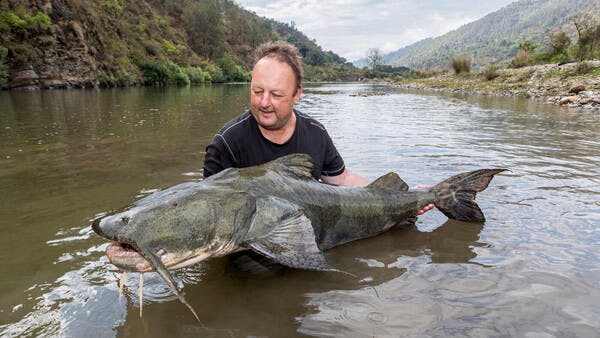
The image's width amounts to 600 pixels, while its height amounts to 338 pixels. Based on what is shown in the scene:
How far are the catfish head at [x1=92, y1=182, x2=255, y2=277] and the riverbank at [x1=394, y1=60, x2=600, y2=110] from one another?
17137 millimetres

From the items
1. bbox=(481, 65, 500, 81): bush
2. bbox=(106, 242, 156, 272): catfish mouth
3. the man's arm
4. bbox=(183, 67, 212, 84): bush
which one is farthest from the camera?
bbox=(183, 67, 212, 84): bush

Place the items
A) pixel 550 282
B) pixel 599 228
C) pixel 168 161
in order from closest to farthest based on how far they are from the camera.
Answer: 1. pixel 550 282
2. pixel 599 228
3. pixel 168 161

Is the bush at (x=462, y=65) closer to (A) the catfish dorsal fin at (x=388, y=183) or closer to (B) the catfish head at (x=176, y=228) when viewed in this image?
(A) the catfish dorsal fin at (x=388, y=183)

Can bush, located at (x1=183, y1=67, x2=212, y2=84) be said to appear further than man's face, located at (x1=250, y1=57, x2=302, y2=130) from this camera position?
Yes

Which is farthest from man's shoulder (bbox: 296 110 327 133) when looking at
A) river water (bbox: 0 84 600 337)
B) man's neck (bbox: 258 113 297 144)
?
river water (bbox: 0 84 600 337)

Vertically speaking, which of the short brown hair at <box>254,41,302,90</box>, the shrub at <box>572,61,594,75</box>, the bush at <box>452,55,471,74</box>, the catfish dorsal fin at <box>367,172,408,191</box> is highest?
the bush at <box>452,55,471,74</box>

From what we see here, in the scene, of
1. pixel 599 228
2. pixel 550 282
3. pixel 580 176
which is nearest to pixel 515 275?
pixel 550 282

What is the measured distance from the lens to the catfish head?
6.67 feet

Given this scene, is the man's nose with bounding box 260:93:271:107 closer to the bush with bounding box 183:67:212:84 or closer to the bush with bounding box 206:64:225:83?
the bush with bounding box 183:67:212:84

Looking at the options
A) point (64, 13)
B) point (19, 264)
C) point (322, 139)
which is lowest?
point (19, 264)

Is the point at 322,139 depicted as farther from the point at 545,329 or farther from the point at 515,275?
the point at 545,329

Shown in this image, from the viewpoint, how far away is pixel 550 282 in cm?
275

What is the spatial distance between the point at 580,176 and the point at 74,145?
8.81 m

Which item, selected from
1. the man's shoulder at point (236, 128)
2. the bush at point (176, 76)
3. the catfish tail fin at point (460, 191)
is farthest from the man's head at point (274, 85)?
the bush at point (176, 76)
